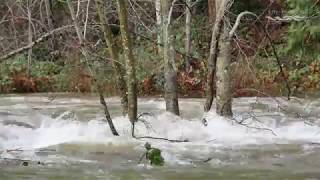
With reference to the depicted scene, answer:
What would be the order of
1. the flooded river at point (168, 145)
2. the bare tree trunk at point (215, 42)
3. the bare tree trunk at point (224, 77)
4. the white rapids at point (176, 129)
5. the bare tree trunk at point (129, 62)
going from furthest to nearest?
the bare tree trunk at point (224, 77) → the bare tree trunk at point (215, 42) → the bare tree trunk at point (129, 62) → the white rapids at point (176, 129) → the flooded river at point (168, 145)

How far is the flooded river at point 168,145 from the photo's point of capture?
8383mm

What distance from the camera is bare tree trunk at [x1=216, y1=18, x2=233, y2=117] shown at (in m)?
12.4

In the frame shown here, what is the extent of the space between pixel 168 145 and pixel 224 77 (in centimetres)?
255

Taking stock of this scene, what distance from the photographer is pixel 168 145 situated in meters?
10.4

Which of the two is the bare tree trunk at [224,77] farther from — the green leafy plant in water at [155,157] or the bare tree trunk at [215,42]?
the green leafy plant in water at [155,157]

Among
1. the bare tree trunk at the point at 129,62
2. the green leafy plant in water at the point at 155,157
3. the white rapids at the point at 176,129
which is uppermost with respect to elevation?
the bare tree trunk at the point at 129,62

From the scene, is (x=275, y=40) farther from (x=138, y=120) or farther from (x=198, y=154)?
(x=198, y=154)

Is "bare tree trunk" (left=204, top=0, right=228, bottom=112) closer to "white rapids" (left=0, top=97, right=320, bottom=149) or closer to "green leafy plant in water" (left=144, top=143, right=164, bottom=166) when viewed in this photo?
"white rapids" (left=0, top=97, right=320, bottom=149)

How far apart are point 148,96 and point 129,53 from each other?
8451 millimetres

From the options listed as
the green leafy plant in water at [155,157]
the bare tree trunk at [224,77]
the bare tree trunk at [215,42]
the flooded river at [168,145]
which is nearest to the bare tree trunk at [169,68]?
the flooded river at [168,145]

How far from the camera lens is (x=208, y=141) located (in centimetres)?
1108

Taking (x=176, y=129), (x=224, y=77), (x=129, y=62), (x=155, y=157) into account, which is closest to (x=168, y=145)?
(x=176, y=129)

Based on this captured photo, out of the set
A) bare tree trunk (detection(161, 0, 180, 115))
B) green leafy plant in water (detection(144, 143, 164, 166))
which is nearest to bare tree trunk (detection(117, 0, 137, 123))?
bare tree trunk (detection(161, 0, 180, 115))

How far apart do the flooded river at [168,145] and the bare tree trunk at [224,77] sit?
24 cm
